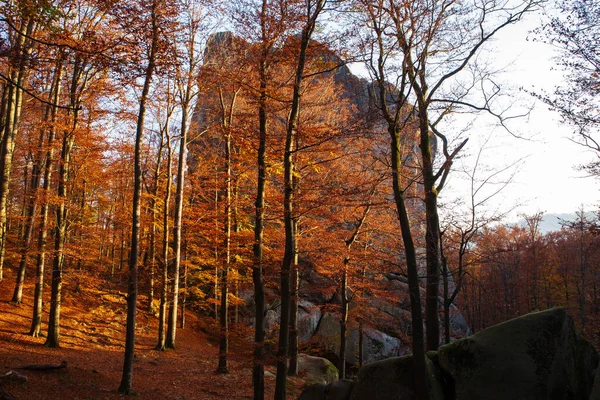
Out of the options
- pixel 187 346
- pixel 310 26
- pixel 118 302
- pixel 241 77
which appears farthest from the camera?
pixel 118 302

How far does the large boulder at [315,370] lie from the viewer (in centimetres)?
1412

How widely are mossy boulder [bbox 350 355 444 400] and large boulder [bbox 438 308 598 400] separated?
38cm

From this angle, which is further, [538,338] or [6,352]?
[6,352]

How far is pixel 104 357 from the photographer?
40.8ft

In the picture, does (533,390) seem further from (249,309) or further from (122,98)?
(249,309)

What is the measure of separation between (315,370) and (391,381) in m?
8.00

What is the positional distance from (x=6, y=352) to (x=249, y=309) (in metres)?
12.7

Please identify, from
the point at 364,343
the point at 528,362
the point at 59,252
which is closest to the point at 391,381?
the point at 528,362

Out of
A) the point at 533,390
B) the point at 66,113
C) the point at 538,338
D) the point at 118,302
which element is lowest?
the point at 118,302

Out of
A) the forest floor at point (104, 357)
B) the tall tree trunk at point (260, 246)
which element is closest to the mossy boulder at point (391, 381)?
the tall tree trunk at point (260, 246)

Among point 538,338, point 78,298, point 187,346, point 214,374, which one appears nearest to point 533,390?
point 538,338

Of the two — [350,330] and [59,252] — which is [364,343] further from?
[59,252]

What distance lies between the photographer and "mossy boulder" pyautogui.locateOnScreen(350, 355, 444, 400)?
7.23m

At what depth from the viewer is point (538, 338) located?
669 centimetres
